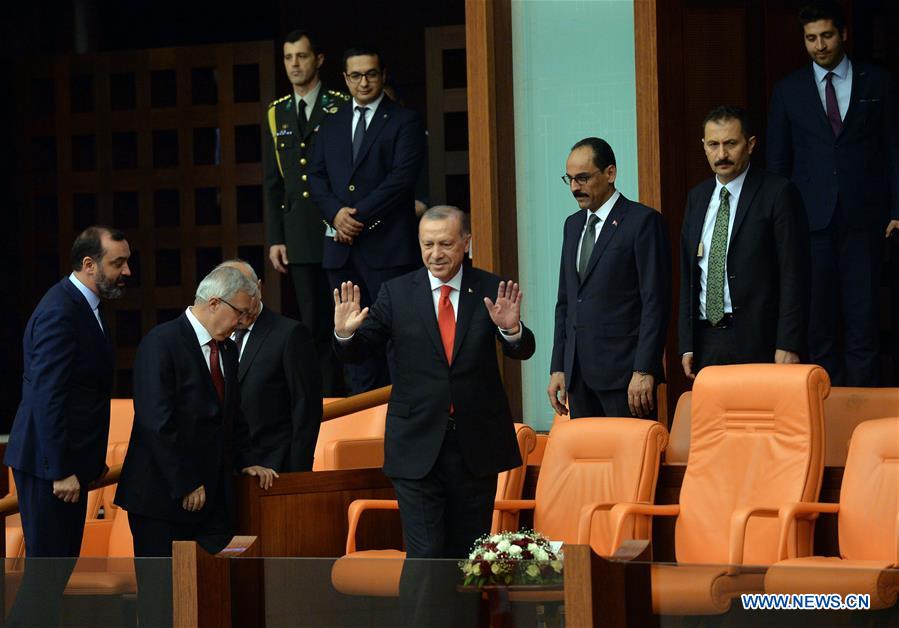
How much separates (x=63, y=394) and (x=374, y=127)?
6.73 feet

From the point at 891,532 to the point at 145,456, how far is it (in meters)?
2.20

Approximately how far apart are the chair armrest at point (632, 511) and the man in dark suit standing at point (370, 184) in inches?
75.9

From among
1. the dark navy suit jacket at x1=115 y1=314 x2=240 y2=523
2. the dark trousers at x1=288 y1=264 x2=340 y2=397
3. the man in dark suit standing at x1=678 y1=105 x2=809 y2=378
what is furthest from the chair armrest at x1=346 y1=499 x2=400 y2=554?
the dark trousers at x1=288 y1=264 x2=340 y2=397

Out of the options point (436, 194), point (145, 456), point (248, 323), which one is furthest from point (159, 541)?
point (436, 194)

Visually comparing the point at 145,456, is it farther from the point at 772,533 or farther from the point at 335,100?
the point at 335,100

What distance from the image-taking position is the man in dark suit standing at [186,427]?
195 inches

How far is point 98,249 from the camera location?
5625 millimetres

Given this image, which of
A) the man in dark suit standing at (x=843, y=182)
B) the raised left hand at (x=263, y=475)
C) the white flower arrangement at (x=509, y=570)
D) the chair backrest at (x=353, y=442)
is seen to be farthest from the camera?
the chair backrest at (x=353, y=442)

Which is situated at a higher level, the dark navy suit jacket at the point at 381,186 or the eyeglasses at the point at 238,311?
the dark navy suit jacket at the point at 381,186

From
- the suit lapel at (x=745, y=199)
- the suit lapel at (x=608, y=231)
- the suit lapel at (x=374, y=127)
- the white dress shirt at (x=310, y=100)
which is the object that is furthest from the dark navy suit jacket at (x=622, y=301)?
the white dress shirt at (x=310, y=100)

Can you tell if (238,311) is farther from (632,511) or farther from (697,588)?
(697,588)

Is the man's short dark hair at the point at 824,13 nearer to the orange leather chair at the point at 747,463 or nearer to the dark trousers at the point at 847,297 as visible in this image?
the dark trousers at the point at 847,297

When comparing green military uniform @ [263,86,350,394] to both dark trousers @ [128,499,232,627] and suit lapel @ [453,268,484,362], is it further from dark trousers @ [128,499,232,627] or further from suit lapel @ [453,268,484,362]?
suit lapel @ [453,268,484,362]

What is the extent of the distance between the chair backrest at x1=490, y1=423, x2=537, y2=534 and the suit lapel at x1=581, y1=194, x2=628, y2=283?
64 centimetres
